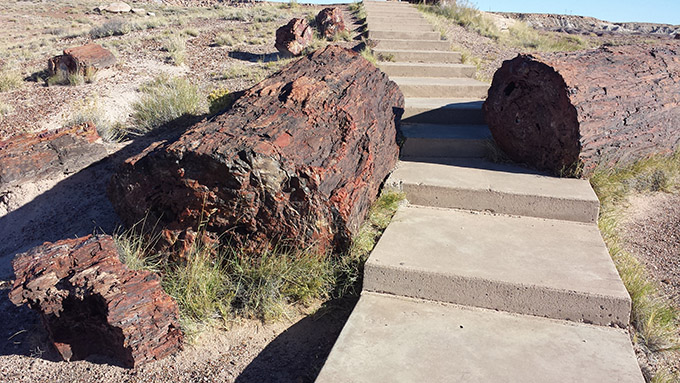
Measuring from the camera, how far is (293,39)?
10039 millimetres

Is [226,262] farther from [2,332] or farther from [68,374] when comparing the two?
[2,332]

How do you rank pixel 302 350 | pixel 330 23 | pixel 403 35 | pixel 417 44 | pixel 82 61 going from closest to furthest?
pixel 302 350
pixel 82 61
pixel 417 44
pixel 403 35
pixel 330 23

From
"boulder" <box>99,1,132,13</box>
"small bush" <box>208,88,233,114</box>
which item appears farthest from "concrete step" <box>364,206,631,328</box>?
"boulder" <box>99,1,132,13</box>

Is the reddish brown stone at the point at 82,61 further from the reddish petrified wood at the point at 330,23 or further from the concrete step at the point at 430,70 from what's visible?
the concrete step at the point at 430,70

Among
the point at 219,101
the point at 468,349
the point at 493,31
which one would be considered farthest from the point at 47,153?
the point at 493,31

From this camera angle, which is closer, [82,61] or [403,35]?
[82,61]

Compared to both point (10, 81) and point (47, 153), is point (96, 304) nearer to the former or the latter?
point (47, 153)

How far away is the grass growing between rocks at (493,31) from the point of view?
11.9 meters

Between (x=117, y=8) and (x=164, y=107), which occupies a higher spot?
(x=117, y=8)

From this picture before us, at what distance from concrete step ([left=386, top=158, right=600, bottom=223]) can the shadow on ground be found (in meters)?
1.42

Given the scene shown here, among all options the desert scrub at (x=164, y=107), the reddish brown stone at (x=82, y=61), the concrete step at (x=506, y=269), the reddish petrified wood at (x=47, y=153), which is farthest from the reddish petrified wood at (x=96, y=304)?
the reddish brown stone at (x=82, y=61)

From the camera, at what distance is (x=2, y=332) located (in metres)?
3.42

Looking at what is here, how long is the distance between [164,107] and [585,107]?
17.0 ft

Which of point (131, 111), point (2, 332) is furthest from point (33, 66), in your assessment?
point (2, 332)
